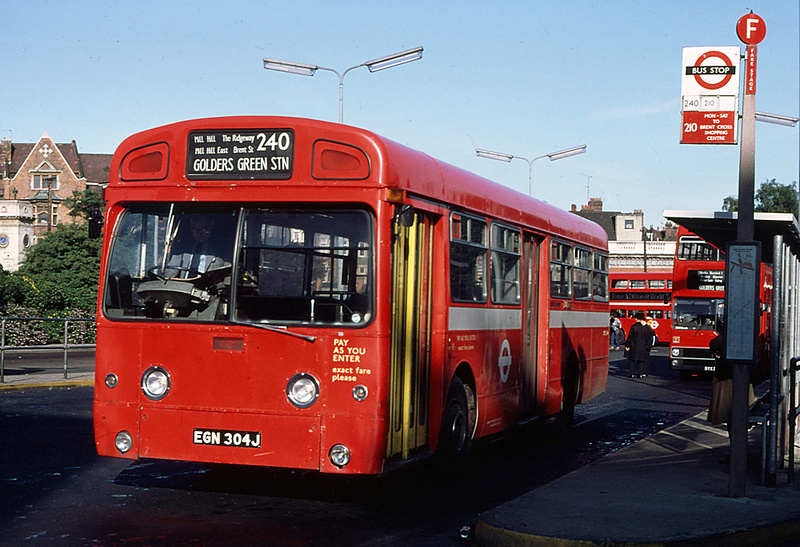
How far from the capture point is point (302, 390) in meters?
8.16

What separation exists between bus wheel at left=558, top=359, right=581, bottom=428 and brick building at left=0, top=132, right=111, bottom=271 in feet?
298

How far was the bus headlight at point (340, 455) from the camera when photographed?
8031 millimetres

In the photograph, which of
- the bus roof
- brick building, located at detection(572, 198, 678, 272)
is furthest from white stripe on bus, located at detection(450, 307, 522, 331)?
brick building, located at detection(572, 198, 678, 272)

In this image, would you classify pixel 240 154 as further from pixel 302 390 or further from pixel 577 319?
pixel 577 319

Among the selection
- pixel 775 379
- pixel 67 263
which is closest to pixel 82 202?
pixel 67 263

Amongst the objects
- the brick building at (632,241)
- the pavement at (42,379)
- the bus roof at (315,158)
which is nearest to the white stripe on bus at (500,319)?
the bus roof at (315,158)

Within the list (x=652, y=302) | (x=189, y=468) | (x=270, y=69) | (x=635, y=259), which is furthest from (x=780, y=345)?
(x=635, y=259)

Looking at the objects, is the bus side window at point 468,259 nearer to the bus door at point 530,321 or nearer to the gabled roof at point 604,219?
the bus door at point 530,321

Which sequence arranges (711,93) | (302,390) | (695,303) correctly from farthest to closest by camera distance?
(695,303) < (711,93) < (302,390)

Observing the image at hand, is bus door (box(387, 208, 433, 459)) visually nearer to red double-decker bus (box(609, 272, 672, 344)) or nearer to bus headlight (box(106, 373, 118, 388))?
bus headlight (box(106, 373, 118, 388))

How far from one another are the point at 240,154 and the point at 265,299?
4.05ft

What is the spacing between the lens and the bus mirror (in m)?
8.29

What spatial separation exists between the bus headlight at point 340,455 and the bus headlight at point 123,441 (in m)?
1.74

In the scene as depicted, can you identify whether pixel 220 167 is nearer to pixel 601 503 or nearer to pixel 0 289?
pixel 601 503
